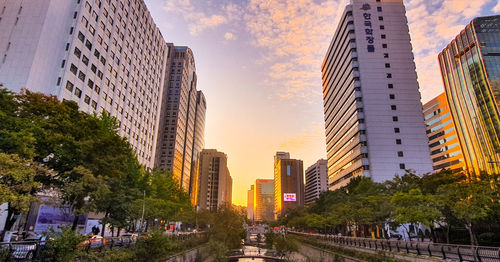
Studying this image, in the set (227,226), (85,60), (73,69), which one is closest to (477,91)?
(227,226)

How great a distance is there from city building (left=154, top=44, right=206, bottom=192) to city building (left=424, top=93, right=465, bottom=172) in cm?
12042

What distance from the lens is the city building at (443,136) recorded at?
11062 cm

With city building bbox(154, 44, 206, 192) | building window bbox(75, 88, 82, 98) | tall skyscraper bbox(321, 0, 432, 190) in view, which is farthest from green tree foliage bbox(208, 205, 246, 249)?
city building bbox(154, 44, 206, 192)

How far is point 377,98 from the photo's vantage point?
86875 millimetres

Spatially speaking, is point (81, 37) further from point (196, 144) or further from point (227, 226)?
point (196, 144)

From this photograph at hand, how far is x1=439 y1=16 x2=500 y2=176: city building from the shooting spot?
3548 inches

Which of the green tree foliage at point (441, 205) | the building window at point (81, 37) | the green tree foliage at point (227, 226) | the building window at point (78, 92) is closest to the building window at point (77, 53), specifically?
the building window at point (81, 37)

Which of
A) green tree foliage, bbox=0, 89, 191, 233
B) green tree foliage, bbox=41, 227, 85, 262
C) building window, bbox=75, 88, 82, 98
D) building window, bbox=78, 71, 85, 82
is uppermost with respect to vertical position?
building window, bbox=78, 71, 85, 82

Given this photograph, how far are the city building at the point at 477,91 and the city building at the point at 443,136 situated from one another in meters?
5.28

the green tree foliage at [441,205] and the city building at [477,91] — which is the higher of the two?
the city building at [477,91]

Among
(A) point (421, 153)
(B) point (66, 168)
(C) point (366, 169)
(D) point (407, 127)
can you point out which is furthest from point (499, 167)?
(B) point (66, 168)

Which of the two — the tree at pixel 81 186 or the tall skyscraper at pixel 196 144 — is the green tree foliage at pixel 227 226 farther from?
the tall skyscraper at pixel 196 144

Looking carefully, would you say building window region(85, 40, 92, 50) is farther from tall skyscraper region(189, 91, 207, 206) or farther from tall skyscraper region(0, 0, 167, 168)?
tall skyscraper region(189, 91, 207, 206)

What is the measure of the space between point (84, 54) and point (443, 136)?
139269mm
